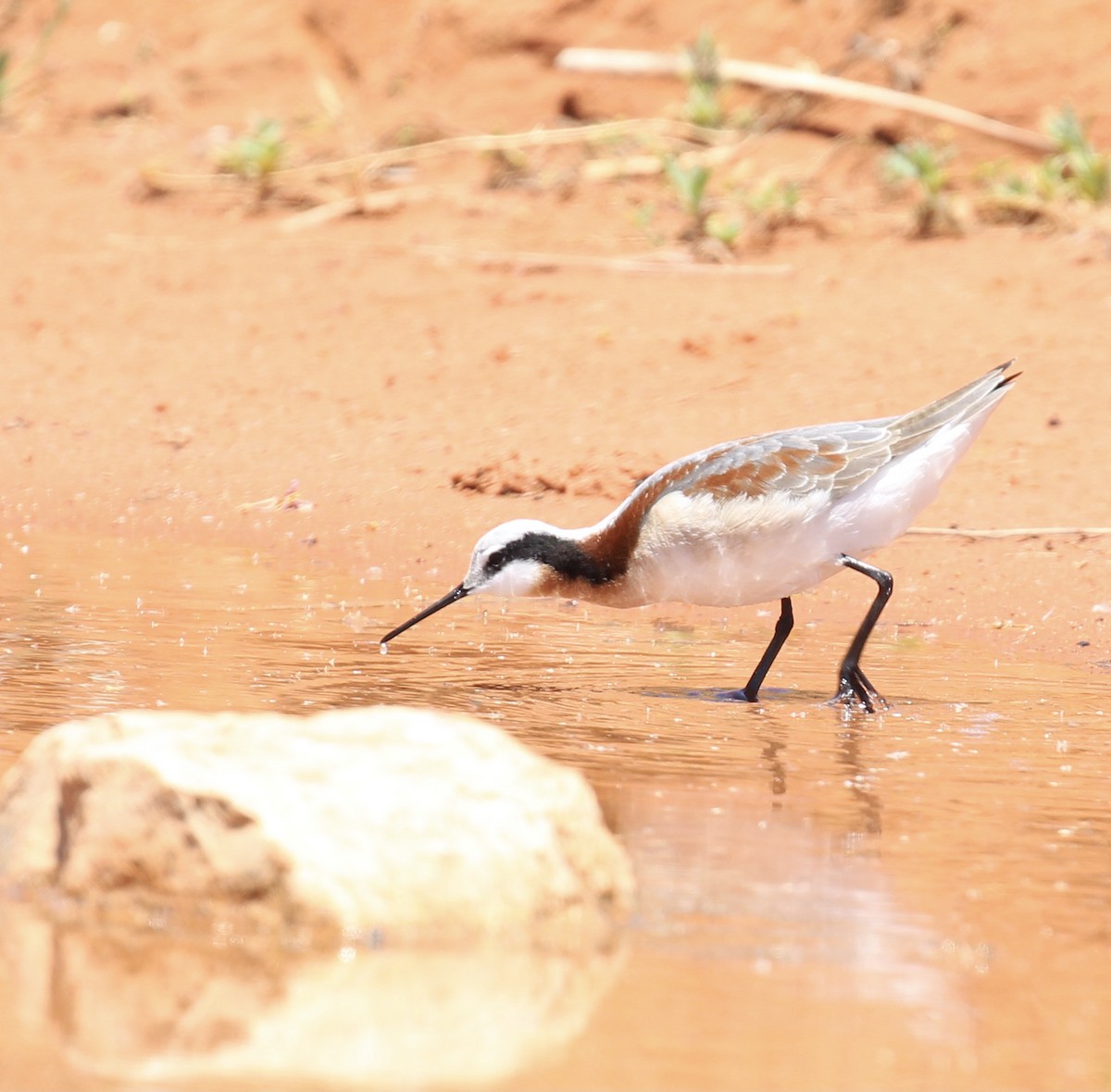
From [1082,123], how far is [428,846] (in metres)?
10.0

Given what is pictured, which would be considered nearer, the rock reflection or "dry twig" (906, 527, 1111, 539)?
the rock reflection

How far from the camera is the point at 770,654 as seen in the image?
7410 millimetres

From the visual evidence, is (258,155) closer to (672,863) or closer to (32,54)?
(32,54)

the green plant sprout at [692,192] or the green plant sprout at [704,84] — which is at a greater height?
the green plant sprout at [704,84]

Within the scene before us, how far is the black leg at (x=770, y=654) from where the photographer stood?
7.19m

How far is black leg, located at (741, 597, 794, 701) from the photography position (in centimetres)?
719

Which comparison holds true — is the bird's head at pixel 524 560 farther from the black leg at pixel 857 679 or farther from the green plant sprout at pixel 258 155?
the green plant sprout at pixel 258 155

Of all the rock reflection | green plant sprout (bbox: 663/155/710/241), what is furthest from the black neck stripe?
green plant sprout (bbox: 663/155/710/241)

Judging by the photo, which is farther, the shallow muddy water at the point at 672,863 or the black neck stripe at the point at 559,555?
the black neck stripe at the point at 559,555

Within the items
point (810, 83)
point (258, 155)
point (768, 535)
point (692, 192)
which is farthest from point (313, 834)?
point (258, 155)

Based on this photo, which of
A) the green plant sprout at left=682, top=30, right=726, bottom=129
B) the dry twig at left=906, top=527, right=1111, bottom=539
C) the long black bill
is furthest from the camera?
the green plant sprout at left=682, top=30, right=726, bottom=129

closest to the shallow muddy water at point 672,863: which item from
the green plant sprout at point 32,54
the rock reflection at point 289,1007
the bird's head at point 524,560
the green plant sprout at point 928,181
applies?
the rock reflection at point 289,1007

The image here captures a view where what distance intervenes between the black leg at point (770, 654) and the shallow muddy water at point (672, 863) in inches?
3.1

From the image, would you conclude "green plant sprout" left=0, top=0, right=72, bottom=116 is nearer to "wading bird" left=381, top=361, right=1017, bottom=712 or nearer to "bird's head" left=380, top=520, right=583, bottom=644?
"bird's head" left=380, top=520, right=583, bottom=644
